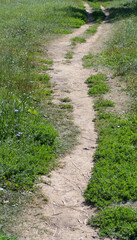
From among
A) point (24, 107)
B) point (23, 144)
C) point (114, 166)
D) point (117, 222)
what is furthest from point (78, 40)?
point (117, 222)

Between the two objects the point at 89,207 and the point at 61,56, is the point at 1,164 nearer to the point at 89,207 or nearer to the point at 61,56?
the point at 89,207

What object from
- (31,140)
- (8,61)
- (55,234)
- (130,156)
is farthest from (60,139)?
(8,61)

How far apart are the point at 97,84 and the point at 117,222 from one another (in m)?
5.72

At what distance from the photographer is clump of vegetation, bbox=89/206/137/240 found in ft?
12.3

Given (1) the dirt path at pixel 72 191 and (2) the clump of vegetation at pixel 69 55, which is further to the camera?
(2) the clump of vegetation at pixel 69 55

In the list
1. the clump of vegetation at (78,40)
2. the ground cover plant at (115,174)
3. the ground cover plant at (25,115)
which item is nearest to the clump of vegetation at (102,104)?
the ground cover plant at (115,174)

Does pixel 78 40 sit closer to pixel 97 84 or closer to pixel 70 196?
pixel 97 84

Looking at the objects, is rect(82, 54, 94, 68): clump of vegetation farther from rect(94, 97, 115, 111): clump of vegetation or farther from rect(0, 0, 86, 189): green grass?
rect(94, 97, 115, 111): clump of vegetation

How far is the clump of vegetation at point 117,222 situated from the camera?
374 centimetres

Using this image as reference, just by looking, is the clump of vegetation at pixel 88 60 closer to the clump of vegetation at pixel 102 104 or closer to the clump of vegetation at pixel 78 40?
the clump of vegetation at pixel 78 40

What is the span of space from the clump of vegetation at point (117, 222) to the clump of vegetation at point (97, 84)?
4.82 m

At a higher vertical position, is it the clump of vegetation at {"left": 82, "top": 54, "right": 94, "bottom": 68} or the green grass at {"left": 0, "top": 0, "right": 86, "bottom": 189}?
the green grass at {"left": 0, "top": 0, "right": 86, "bottom": 189}

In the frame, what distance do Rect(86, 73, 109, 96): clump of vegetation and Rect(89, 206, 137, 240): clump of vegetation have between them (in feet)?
15.8

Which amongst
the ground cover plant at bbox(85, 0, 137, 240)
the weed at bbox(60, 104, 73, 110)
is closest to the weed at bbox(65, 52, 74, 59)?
the ground cover plant at bbox(85, 0, 137, 240)
